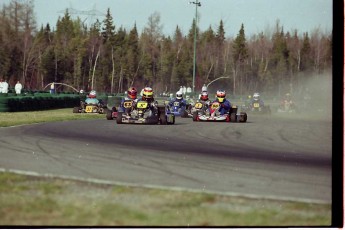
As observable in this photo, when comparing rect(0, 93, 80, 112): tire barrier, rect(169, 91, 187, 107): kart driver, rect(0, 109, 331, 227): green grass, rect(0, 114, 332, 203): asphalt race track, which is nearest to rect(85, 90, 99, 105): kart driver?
rect(0, 93, 80, 112): tire barrier

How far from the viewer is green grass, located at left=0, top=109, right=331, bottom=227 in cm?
532

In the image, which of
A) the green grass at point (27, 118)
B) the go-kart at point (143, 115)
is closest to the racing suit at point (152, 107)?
the go-kart at point (143, 115)

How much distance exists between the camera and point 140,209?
554 centimetres

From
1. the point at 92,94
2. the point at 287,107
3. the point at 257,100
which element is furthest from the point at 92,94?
the point at 287,107

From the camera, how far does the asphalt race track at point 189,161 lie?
6.69 meters

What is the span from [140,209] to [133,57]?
20.2 m

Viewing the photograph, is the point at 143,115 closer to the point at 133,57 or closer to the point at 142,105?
the point at 142,105

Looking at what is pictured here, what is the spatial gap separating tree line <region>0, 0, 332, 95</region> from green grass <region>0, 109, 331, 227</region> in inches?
265

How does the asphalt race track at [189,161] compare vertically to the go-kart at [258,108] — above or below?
below

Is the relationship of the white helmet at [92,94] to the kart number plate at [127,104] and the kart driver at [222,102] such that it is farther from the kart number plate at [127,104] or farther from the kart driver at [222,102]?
the kart number plate at [127,104]

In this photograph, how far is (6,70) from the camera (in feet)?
98.6

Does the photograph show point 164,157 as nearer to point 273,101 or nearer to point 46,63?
point 46,63

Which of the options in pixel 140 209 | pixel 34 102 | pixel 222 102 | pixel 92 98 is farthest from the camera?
pixel 34 102

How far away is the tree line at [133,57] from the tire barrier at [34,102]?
1.00 m
